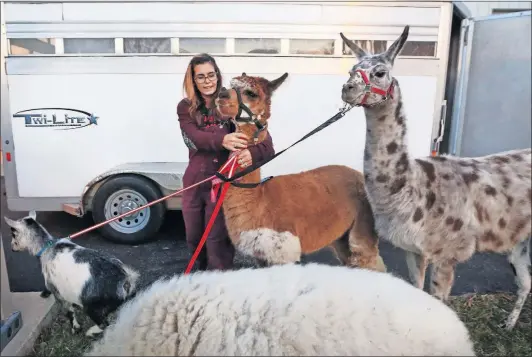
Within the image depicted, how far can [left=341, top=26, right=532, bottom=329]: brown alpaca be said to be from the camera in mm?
2469

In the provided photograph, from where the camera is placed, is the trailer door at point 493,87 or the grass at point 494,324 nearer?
the grass at point 494,324

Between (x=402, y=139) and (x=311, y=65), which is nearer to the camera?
(x=402, y=139)

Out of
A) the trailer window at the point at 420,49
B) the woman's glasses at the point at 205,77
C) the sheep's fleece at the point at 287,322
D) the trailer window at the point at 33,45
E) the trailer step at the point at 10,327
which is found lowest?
the trailer step at the point at 10,327

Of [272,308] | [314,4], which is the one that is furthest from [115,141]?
[272,308]

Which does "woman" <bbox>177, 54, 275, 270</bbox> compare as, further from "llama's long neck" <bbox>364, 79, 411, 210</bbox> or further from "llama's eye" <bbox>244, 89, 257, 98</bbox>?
"llama's long neck" <bbox>364, 79, 411, 210</bbox>

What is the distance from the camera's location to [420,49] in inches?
130

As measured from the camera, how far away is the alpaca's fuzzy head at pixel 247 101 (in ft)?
8.28

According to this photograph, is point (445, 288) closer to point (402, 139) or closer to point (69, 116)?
point (402, 139)

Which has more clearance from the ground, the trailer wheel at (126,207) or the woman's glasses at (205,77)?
the woman's glasses at (205,77)

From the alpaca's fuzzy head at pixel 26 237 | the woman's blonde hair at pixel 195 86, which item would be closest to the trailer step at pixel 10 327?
the alpaca's fuzzy head at pixel 26 237

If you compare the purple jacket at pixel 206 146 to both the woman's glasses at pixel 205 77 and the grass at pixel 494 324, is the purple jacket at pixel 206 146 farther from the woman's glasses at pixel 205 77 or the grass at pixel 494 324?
the grass at pixel 494 324

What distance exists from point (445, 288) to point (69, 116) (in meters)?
3.10

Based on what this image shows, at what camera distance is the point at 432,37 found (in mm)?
3244

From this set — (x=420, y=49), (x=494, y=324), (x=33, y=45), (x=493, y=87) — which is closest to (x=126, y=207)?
(x=33, y=45)
